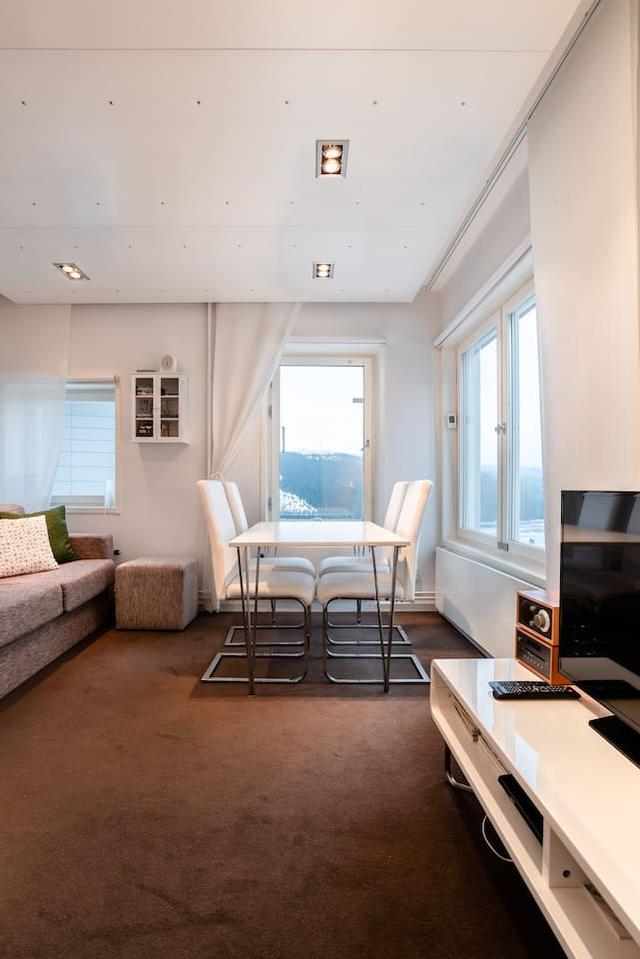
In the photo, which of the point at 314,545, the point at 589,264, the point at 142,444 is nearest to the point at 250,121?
A: the point at 589,264

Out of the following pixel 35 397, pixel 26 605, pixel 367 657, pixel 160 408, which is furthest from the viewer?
pixel 35 397

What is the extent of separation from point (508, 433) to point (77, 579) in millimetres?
2717

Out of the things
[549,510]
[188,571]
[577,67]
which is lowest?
[188,571]

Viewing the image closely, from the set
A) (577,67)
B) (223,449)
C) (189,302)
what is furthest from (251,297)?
(577,67)

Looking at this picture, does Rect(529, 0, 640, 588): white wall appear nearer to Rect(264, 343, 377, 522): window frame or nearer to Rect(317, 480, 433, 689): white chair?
Rect(317, 480, 433, 689): white chair

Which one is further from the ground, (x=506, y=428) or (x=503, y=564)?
(x=506, y=428)

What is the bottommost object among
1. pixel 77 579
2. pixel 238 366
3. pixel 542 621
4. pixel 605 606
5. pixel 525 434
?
pixel 77 579

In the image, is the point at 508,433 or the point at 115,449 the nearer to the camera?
the point at 508,433

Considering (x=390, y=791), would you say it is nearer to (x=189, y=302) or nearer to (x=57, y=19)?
(x=57, y=19)

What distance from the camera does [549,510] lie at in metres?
1.89

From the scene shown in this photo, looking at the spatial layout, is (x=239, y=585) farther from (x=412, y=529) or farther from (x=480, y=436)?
(x=480, y=436)

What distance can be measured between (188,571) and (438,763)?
7.38ft

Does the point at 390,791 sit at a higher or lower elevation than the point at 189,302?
lower

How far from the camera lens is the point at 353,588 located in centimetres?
257
